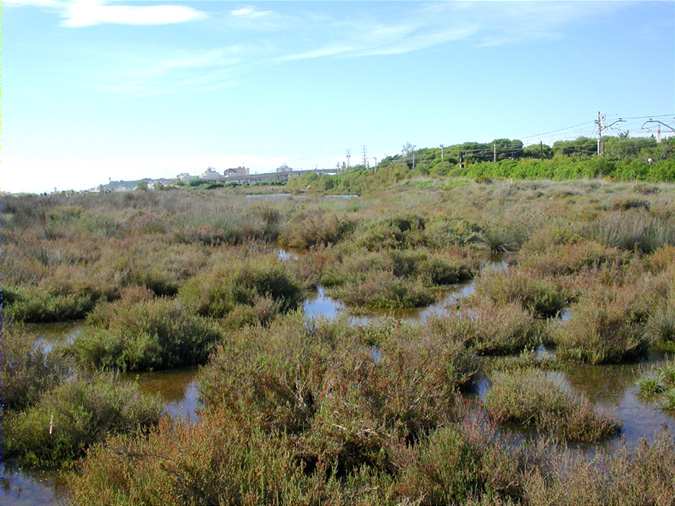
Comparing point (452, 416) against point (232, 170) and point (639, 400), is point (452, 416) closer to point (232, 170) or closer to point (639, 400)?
point (639, 400)

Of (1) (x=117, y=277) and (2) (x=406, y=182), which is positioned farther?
(2) (x=406, y=182)

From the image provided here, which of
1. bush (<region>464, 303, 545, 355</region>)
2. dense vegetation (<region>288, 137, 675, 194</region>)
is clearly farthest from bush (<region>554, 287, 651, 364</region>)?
dense vegetation (<region>288, 137, 675, 194</region>)

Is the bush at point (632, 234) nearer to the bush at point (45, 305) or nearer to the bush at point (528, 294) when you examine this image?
the bush at point (528, 294)

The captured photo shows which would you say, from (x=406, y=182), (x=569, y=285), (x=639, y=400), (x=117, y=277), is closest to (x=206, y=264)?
(x=117, y=277)

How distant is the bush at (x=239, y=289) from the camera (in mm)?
9680

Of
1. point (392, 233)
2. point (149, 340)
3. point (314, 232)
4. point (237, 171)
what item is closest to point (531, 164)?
point (314, 232)

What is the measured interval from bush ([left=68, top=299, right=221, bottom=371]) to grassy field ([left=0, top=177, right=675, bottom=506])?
3 centimetres

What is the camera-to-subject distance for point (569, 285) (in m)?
10.5

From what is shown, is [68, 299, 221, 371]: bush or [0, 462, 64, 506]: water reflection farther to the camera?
[68, 299, 221, 371]: bush

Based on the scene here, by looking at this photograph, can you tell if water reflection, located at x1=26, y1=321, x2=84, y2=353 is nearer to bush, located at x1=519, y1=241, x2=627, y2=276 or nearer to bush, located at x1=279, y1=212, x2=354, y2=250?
bush, located at x1=519, y1=241, x2=627, y2=276

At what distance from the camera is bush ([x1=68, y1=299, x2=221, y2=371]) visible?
727cm

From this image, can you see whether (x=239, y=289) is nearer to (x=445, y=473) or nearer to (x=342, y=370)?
(x=342, y=370)

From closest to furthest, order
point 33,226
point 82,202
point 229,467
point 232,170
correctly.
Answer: point 229,467, point 33,226, point 82,202, point 232,170

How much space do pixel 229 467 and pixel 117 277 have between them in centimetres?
788
